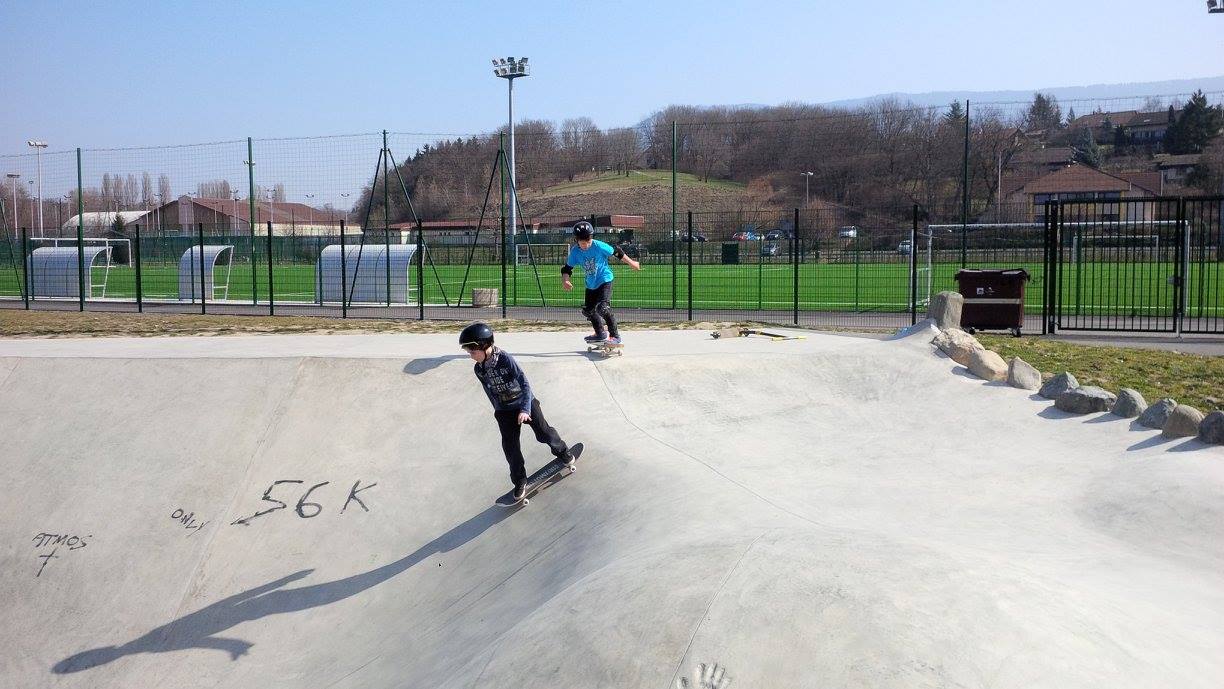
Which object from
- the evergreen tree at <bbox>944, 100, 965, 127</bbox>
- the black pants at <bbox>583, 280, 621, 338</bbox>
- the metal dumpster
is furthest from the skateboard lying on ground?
the evergreen tree at <bbox>944, 100, 965, 127</bbox>

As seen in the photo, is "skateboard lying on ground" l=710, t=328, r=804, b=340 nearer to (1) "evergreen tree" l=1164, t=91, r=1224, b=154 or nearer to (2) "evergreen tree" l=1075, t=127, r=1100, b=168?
(2) "evergreen tree" l=1075, t=127, r=1100, b=168

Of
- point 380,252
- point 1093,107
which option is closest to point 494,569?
point 380,252

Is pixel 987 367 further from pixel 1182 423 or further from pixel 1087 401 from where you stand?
pixel 1182 423

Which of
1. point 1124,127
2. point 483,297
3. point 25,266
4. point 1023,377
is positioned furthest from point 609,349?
point 1124,127

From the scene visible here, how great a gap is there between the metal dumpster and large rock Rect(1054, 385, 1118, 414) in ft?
21.6

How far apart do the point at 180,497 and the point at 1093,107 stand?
24.9m

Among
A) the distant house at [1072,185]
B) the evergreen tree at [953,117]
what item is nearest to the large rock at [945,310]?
the evergreen tree at [953,117]

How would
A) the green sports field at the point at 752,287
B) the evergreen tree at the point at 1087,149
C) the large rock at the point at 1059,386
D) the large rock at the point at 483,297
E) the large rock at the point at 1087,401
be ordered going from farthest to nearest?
the evergreen tree at the point at 1087,149 < the large rock at the point at 483,297 < the green sports field at the point at 752,287 < the large rock at the point at 1059,386 < the large rock at the point at 1087,401

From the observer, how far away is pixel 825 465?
7824 mm

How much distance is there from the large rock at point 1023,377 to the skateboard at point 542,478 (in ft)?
15.7

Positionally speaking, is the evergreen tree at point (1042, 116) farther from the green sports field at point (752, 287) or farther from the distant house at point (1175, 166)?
the distant house at point (1175, 166)

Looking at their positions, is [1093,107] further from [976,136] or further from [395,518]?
[395,518]

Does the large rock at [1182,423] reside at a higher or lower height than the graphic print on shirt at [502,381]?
lower

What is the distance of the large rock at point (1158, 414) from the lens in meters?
7.99
